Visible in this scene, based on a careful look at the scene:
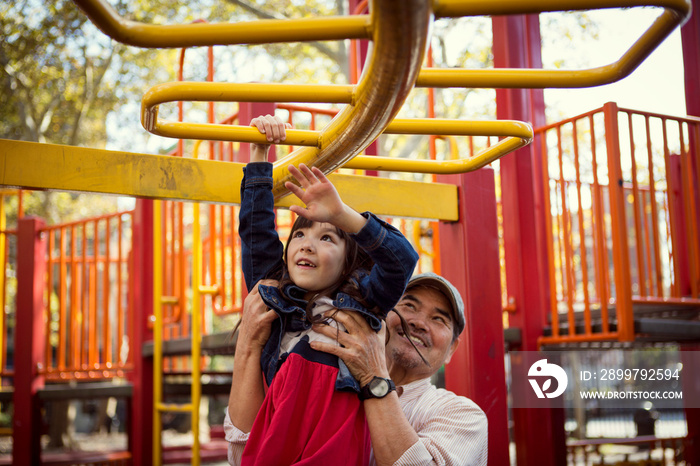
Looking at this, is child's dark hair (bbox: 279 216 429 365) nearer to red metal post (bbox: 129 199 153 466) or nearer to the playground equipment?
the playground equipment

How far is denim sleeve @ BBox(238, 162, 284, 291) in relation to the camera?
5.33 feet

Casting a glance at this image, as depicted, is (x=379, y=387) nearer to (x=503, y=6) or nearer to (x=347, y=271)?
(x=347, y=271)

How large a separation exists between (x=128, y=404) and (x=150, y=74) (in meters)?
8.48

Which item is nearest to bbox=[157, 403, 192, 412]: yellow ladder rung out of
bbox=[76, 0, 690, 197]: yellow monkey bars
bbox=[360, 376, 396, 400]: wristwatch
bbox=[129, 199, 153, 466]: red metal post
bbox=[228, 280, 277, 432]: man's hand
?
bbox=[129, 199, 153, 466]: red metal post

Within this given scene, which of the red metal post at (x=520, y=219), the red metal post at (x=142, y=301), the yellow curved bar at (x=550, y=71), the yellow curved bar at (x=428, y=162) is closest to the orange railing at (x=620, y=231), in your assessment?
the red metal post at (x=520, y=219)

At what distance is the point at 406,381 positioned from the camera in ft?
6.39

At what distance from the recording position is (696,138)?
12.7 ft

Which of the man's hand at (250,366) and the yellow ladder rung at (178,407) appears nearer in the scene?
the man's hand at (250,366)

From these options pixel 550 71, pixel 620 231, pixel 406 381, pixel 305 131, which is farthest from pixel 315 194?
pixel 620 231

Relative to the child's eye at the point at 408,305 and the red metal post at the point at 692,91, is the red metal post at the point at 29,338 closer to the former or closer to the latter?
the child's eye at the point at 408,305

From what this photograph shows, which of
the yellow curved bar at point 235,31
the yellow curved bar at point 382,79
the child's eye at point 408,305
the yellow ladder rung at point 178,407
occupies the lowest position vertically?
the yellow ladder rung at point 178,407

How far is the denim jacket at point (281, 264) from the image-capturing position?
1.50m

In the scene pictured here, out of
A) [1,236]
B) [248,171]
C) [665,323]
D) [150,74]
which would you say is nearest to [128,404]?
[1,236]
